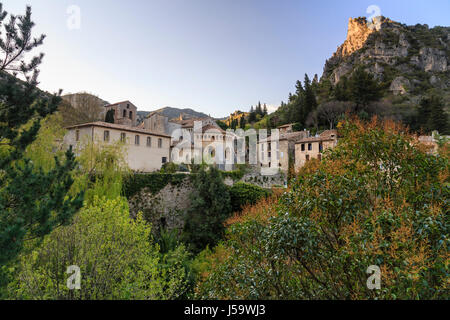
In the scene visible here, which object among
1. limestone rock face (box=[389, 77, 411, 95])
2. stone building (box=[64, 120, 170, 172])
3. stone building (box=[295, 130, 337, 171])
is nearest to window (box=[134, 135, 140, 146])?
stone building (box=[64, 120, 170, 172])

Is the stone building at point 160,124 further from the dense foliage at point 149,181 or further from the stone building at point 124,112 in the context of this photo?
the dense foliage at point 149,181

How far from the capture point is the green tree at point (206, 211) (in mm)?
16375

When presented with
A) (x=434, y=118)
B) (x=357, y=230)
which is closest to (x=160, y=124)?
(x=357, y=230)

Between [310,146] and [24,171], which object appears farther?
[310,146]

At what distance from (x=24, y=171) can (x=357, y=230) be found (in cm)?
600

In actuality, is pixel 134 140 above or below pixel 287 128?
below

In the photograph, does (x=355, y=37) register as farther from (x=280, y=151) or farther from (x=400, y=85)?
(x=280, y=151)

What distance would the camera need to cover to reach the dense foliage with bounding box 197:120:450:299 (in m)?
3.21

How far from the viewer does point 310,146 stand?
27.7 m

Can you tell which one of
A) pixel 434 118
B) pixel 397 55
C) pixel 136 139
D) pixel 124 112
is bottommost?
pixel 136 139

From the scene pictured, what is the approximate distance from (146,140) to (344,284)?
20.8 metres

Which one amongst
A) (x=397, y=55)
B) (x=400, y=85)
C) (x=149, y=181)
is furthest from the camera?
(x=397, y=55)

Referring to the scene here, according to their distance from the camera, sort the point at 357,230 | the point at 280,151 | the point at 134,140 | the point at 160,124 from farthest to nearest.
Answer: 1. the point at 160,124
2. the point at 280,151
3. the point at 134,140
4. the point at 357,230
